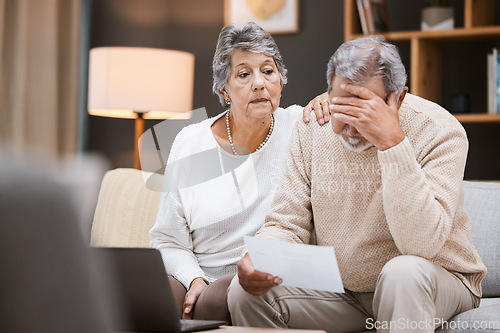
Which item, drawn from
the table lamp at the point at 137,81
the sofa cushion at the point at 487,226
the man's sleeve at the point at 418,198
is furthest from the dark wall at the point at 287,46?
the man's sleeve at the point at 418,198

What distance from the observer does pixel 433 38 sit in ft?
9.64

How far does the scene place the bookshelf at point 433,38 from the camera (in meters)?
2.83

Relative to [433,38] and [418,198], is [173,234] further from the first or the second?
[433,38]

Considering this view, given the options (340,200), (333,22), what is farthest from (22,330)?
(333,22)

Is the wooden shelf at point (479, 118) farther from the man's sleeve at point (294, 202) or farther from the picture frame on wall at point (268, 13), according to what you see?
the man's sleeve at point (294, 202)

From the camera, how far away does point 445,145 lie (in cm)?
151

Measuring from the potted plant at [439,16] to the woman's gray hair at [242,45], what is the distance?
3.82ft

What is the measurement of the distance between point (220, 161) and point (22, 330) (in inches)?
62.0

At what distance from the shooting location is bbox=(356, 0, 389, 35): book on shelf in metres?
2.99

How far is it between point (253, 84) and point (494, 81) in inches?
52.0

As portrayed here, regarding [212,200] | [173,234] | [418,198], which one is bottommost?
[173,234]

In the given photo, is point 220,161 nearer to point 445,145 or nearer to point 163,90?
point 445,145

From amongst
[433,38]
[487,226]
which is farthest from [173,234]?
[433,38]

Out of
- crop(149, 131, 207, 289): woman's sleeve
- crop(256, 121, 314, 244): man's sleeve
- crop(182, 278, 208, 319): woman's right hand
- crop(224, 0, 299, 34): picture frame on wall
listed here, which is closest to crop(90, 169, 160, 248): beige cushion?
crop(149, 131, 207, 289): woman's sleeve
